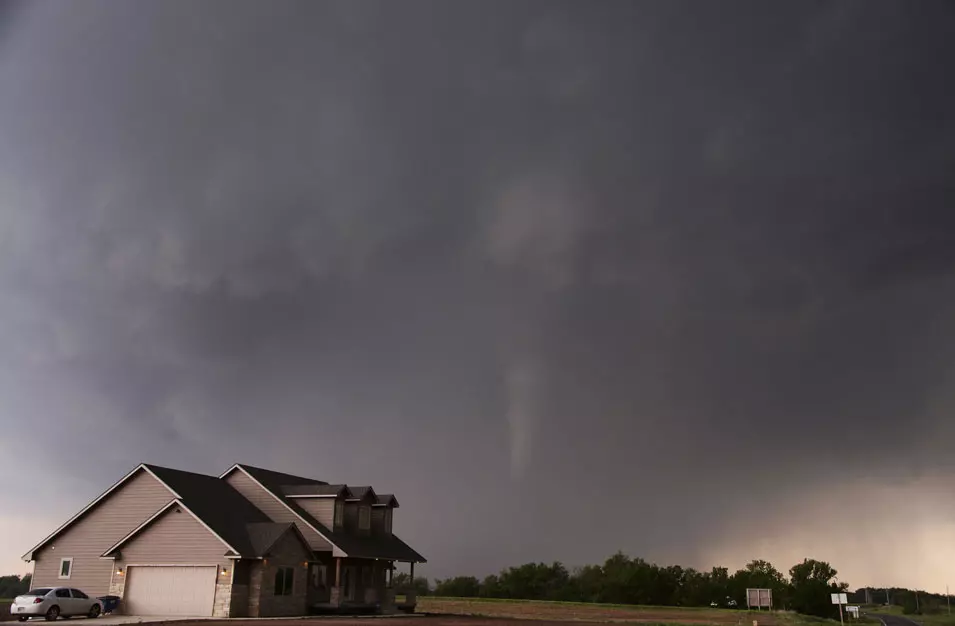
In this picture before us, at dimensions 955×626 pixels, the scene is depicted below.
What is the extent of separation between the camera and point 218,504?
45.5m

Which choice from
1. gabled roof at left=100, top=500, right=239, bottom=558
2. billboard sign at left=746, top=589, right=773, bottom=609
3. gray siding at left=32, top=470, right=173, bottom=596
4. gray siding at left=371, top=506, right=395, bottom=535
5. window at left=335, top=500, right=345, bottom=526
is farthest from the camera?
gray siding at left=371, top=506, right=395, bottom=535

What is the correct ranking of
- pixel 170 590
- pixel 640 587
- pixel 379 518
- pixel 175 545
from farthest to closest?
1. pixel 640 587
2. pixel 379 518
3. pixel 175 545
4. pixel 170 590

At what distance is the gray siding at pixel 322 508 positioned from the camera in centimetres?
5012

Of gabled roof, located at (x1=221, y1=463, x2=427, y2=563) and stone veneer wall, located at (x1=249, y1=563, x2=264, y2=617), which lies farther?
gabled roof, located at (x1=221, y1=463, x2=427, y2=563)

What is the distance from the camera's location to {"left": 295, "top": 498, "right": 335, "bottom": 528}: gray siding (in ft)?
164

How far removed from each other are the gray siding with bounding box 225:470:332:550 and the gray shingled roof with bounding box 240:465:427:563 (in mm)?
378

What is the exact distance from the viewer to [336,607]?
4494cm

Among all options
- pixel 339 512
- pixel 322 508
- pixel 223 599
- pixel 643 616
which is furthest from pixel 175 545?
pixel 643 616

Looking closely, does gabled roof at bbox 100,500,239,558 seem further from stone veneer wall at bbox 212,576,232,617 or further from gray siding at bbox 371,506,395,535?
gray siding at bbox 371,506,395,535

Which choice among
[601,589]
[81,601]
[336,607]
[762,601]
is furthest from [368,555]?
[601,589]

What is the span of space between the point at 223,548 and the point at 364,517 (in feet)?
48.7

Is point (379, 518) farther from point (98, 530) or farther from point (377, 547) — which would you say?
point (98, 530)

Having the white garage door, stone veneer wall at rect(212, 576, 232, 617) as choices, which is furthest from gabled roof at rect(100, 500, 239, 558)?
stone veneer wall at rect(212, 576, 232, 617)

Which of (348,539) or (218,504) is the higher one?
(218,504)
